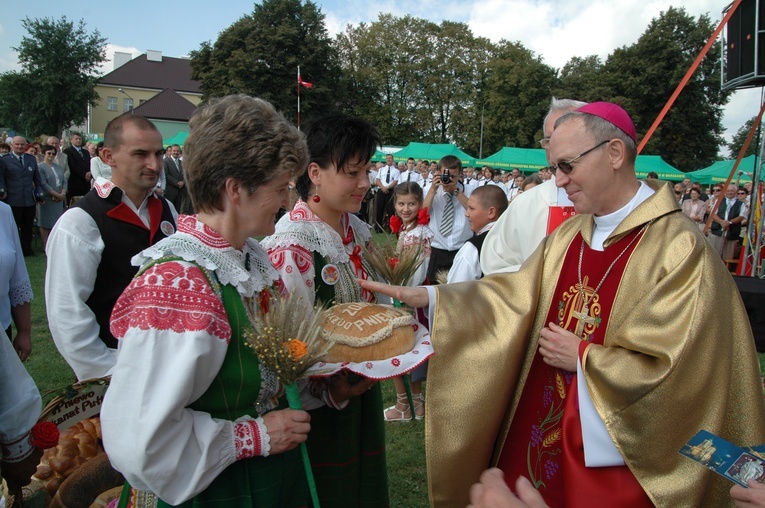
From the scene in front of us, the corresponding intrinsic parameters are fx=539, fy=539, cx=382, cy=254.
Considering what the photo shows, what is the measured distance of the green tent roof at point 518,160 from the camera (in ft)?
85.8

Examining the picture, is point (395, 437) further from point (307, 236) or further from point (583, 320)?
point (307, 236)

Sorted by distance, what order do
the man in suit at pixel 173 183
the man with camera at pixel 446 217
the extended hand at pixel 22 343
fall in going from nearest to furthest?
1. the extended hand at pixel 22 343
2. the man with camera at pixel 446 217
3. the man in suit at pixel 173 183

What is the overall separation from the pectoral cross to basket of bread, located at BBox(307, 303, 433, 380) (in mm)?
820

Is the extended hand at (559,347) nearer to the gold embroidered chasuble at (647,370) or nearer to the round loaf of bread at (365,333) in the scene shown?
the gold embroidered chasuble at (647,370)

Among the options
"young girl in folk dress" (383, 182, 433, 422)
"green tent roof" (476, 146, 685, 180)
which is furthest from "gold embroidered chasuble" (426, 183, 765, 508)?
"green tent roof" (476, 146, 685, 180)

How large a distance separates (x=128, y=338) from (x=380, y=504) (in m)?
1.66

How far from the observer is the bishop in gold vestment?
208 cm

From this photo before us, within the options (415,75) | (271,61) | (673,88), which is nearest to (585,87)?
(673,88)

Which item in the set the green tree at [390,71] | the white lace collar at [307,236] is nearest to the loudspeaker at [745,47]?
the white lace collar at [307,236]

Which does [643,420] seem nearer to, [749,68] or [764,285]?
[764,285]

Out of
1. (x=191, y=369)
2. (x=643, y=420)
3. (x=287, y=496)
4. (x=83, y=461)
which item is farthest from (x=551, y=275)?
(x=83, y=461)

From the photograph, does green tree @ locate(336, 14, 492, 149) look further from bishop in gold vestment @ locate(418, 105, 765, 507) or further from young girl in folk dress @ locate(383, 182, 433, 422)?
bishop in gold vestment @ locate(418, 105, 765, 507)

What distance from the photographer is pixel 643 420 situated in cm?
210

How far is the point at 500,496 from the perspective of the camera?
136cm
